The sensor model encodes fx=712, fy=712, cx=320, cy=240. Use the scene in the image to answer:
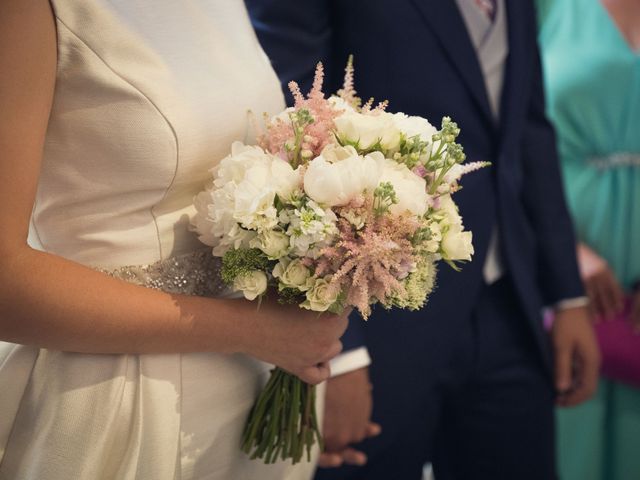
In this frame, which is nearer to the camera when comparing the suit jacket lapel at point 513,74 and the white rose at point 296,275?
the white rose at point 296,275

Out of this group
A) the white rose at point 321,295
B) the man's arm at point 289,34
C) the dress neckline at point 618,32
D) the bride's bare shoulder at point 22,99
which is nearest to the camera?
the bride's bare shoulder at point 22,99

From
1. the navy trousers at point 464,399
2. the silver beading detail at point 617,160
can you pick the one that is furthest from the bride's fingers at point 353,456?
the silver beading detail at point 617,160

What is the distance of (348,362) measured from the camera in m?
1.64

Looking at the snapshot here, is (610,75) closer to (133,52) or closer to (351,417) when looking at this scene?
(351,417)

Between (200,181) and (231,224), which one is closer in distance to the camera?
(231,224)

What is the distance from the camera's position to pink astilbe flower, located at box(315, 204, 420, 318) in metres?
1.04

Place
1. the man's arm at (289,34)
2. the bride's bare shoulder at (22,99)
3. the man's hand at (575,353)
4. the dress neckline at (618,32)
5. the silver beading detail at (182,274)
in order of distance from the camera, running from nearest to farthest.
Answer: the bride's bare shoulder at (22,99), the silver beading detail at (182,274), the man's arm at (289,34), the man's hand at (575,353), the dress neckline at (618,32)

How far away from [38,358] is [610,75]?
2.10m

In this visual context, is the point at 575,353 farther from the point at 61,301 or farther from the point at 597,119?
the point at 61,301

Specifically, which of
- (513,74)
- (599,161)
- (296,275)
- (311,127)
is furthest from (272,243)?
(599,161)

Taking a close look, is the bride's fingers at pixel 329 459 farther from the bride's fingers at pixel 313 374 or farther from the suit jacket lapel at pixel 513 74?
the suit jacket lapel at pixel 513 74

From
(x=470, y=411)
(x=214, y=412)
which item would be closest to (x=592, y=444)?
(x=470, y=411)

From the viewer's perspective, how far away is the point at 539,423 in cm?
212

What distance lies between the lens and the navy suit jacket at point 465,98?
1676 millimetres
